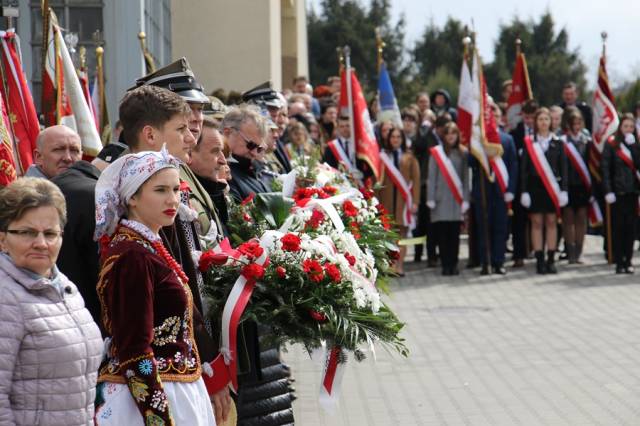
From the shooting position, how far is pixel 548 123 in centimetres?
1669

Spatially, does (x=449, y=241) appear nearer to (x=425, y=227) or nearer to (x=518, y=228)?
(x=425, y=227)

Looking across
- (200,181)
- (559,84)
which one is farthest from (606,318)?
(559,84)

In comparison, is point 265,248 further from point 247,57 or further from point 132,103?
point 247,57

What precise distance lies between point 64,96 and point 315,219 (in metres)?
2.83

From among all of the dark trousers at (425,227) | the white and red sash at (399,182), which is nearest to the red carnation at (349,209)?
the white and red sash at (399,182)

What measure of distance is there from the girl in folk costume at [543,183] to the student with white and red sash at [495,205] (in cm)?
18

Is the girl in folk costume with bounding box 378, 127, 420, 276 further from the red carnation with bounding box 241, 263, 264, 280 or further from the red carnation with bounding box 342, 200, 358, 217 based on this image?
the red carnation with bounding box 241, 263, 264, 280

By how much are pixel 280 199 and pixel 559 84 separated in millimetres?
59204

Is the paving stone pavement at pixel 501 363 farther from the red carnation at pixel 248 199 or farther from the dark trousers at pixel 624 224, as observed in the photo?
the red carnation at pixel 248 199

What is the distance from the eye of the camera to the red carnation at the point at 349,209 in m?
7.00

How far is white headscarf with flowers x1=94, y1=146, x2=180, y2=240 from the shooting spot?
4500mm

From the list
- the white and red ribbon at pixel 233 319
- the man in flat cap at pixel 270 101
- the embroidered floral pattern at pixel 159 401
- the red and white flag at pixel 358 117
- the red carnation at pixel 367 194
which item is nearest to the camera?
the embroidered floral pattern at pixel 159 401

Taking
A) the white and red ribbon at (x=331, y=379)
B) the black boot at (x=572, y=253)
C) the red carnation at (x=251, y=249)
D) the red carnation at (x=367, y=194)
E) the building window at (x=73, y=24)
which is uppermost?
the building window at (x=73, y=24)

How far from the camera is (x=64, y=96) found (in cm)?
853
